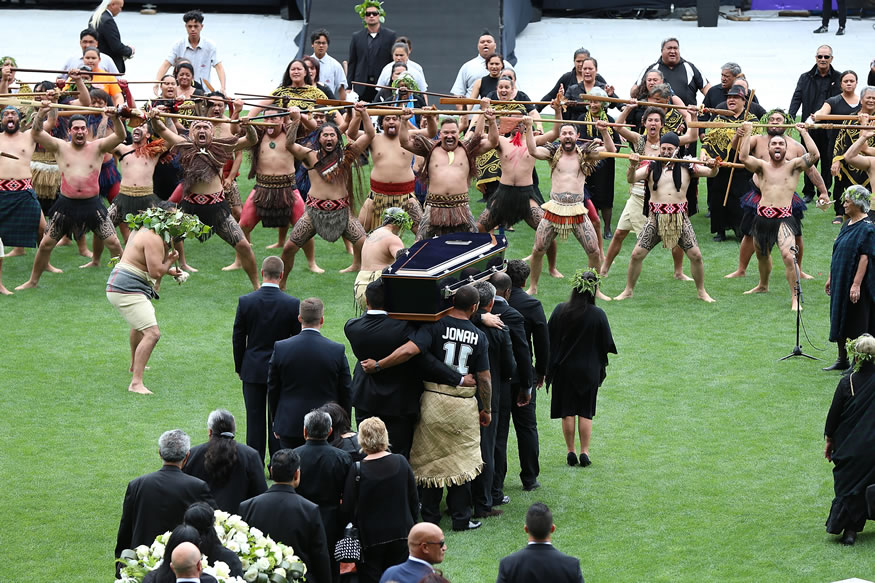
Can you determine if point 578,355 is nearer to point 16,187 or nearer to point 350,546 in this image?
point 350,546

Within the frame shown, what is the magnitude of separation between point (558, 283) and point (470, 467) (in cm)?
568

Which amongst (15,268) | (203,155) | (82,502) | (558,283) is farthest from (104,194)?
(82,502)

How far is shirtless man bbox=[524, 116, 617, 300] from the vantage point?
12789 mm

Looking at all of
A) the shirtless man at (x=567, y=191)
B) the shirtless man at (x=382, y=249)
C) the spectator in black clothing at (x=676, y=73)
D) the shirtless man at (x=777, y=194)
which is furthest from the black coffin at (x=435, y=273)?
the spectator in black clothing at (x=676, y=73)

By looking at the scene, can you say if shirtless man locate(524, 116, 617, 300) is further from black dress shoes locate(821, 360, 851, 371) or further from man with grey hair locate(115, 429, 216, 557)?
man with grey hair locate(115, 429, 216, 557)

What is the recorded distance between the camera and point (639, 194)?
530 inches

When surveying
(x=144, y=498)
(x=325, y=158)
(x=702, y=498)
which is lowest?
(x=702, y=498)

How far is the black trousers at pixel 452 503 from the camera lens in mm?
7973

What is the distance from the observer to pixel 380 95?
14945 mm

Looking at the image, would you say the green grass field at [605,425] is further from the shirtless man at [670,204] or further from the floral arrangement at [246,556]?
the floral arrangement at [246,556]

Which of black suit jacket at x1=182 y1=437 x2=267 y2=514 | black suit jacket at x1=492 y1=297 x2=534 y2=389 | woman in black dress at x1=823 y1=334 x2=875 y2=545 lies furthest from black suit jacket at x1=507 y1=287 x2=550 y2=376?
black suit jacket at x1=182 y1=437 x2=267 y2=514

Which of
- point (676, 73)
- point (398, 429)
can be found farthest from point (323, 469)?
point (676, 73)

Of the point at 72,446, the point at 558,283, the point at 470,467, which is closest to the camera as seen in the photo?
the point at 470,467

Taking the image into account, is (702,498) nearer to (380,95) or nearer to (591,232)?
(591,232)
